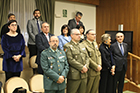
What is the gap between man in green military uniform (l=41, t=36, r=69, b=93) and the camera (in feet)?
9.55

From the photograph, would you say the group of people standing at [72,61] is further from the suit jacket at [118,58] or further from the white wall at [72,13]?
the white wall at [72,13]

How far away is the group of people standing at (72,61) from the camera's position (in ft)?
9.78

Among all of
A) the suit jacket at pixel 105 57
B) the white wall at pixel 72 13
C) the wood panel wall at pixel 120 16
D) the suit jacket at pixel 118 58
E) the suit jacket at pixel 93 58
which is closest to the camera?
the suit jacket at pixel 93 58

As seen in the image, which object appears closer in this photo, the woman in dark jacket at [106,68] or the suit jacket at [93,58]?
the suit jacket at [93,58]

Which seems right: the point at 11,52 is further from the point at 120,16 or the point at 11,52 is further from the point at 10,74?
the point at 120,16

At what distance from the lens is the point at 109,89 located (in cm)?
409

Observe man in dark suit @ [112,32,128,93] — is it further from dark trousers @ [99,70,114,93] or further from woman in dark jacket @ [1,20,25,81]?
woman in dark jacket @ [1,20,25,81]

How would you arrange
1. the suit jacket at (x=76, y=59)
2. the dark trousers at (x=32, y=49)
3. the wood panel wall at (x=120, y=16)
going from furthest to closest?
the wood panel wall at (x=120, y=16) < the dark trousers at (x=32, y=49) < the suit jacket at (x=76, y=59)

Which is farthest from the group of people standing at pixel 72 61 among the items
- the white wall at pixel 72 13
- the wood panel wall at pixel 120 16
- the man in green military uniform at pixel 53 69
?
the white wall at pixel 72 13

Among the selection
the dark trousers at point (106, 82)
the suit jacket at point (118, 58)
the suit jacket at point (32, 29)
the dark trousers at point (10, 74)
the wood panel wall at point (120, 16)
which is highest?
the wood panel wall at point (120, 16)

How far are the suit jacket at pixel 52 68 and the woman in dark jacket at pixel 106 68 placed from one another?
3.79ft

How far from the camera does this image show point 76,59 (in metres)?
3.37

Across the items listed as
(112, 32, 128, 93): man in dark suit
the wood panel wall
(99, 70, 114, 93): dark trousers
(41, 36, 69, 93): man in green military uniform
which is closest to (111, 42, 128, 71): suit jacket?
(112, 32, 128, 93): man in dark suit

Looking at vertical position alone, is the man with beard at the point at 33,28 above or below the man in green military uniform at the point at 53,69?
above
